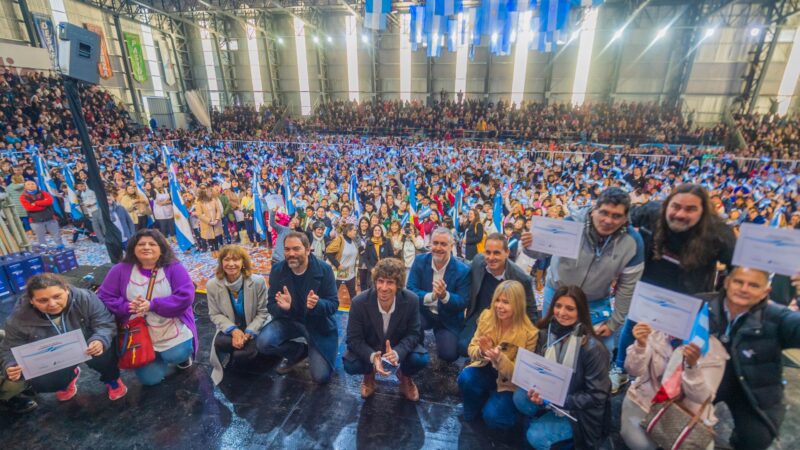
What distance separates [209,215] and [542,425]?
23.6ft

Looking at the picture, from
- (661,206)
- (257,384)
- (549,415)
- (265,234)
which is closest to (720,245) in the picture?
(661,206)

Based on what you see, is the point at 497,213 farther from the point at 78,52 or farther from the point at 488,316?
the point at 78,52

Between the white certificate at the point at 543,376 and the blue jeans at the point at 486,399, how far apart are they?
38cm

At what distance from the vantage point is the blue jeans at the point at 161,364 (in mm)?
3248

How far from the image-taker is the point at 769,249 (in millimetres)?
2027

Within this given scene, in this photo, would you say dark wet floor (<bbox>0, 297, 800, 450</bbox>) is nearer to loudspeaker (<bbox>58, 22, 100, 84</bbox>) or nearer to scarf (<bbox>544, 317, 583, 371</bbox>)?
scarf (<bbox>544, 317, 583, 371</bbox>)

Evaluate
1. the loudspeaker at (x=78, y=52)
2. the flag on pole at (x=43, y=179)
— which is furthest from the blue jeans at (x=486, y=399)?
the flag on pole at (x=43, y=179)

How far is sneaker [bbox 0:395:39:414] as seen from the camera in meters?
2.94

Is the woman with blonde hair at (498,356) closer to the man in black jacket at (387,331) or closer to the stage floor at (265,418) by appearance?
the stage floor at (265,418)

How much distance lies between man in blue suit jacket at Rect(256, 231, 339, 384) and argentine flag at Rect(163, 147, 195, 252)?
16.6 feet

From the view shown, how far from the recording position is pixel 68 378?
3037mm

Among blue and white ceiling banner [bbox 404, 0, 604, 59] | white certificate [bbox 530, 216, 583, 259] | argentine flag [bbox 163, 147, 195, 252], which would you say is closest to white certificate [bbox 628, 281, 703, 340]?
white certificate [bbox 530, 216, 583, 259]

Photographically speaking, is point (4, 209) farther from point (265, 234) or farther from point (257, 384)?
point (257, 384)

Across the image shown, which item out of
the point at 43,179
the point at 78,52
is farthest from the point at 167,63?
the point at 78,52
